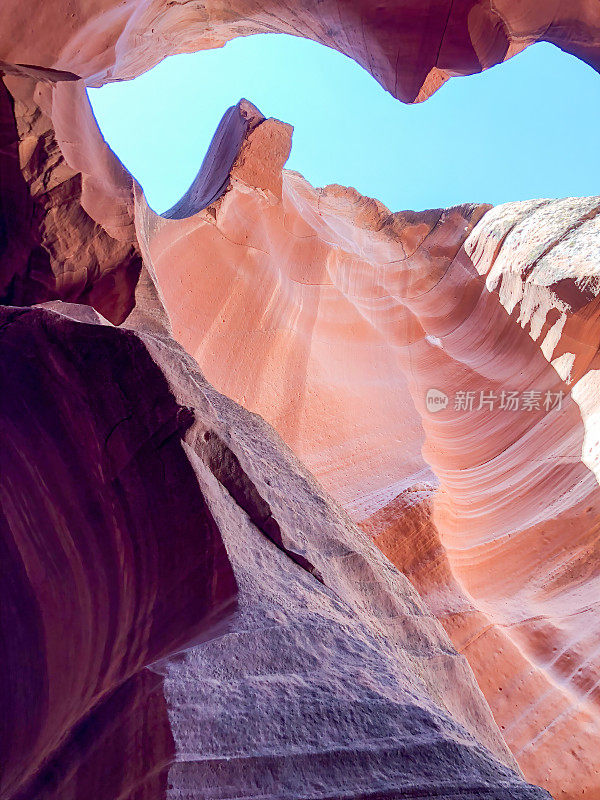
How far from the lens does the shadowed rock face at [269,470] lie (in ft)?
6.43

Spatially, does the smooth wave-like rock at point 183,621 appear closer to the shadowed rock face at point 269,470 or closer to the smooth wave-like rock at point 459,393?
the shadowed rock face at point 269,470

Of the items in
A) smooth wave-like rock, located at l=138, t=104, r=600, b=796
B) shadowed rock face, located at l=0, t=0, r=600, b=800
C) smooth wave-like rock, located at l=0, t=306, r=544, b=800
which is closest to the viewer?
smooth wave-like rock, located at l=0, t=306, r=544, b=800

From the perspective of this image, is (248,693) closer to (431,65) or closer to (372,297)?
(431,65)

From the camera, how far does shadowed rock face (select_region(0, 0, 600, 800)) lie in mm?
1961

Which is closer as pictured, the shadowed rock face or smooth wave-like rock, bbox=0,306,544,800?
smooth wave-like rock, bbox=0,306,544,800

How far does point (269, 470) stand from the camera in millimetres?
3482

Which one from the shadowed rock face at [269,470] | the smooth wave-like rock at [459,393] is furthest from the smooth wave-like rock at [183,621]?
the smooth wave-like rock at [459,393]

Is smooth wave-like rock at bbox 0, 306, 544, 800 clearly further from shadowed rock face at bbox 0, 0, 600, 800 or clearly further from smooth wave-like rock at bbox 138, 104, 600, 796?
smooth wave-like rock at bbox 138, 104, 600, 796

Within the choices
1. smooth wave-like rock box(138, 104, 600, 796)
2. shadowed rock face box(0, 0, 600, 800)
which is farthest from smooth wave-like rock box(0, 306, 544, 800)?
smooth wave-like rock box(138, 104, 600, 796)

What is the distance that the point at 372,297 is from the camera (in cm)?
1112

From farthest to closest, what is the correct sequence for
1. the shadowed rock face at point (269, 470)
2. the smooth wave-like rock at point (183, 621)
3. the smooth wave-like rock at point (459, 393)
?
the smooth wave-like rock at point (459, 393), the shadowed rock face at point (269, 470), the smooth wave-like rock at point (183, 621)

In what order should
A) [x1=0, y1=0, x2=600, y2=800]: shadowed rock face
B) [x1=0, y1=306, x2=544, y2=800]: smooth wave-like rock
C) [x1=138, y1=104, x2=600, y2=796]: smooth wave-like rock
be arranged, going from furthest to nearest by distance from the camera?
[x1=138, y1=104, x2=600, y2=796]: smooth wave-like rock < [x1=0, y1=0, x2=600, y2=800]: shadowed rock face < [x1=0, y1=306, x2=544, y2=800]: smooth wave-like rock

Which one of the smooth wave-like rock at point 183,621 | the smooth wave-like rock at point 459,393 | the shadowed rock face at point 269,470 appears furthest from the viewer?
the smooth wave-like rock at point 459,393

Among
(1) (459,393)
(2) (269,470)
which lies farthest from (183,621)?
(1) (459,393)
